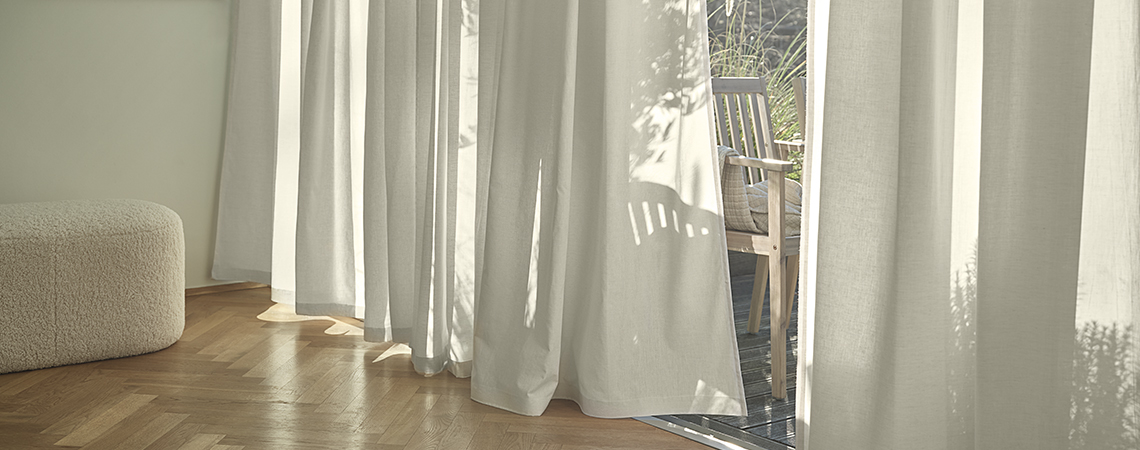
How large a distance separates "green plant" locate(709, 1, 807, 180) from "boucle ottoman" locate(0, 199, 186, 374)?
249 centimetres

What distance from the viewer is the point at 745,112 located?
287cm

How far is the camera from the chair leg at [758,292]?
2.76 m

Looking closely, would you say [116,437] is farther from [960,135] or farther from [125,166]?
[960,135]

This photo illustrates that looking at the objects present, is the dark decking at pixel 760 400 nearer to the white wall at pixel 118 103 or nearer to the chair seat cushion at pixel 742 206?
the chair seat cushion at pixel 742 206

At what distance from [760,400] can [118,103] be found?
2.53m

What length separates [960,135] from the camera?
4.83 ft

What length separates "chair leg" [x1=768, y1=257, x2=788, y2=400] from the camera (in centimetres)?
226

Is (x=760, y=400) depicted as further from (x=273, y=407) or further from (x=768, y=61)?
(x=768, y=61)

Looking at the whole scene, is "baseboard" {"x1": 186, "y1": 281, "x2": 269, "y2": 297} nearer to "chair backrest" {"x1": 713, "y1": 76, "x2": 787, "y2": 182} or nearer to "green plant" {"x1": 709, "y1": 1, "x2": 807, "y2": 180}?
"chair backrest" {"x1": 713, "y1": 76, "x2": 787, "y2": 182}

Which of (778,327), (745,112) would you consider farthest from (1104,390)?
(745,112)

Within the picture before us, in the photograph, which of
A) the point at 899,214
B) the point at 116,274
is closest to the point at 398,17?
the point at 116,274

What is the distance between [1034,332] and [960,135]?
343 millimetres

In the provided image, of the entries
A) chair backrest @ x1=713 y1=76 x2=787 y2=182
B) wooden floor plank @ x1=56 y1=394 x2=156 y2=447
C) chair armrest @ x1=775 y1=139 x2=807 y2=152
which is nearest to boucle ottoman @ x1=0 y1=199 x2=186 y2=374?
wooden floor plank @ x1=56 y1=394 x2=156 y2=447

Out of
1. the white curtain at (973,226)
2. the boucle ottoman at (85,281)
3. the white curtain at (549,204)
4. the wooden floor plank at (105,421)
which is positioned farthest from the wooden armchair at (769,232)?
the boucle ottoman at (85,281)
